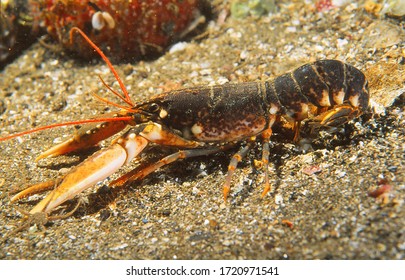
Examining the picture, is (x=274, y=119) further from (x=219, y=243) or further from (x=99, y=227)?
(x=99, y=227)

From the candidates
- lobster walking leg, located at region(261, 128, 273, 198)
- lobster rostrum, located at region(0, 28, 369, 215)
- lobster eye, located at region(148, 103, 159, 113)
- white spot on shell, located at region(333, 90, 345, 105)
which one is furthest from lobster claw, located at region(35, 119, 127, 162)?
white spot on shell, located at region(333, 90, 345, 105)

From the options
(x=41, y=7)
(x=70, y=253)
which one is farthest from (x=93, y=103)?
(x=70, y=253)

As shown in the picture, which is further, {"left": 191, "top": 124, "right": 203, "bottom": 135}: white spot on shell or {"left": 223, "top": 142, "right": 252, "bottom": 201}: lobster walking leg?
{"left": 191, "top": 124, "right": 203, "bottom": 135}: white spot on shell

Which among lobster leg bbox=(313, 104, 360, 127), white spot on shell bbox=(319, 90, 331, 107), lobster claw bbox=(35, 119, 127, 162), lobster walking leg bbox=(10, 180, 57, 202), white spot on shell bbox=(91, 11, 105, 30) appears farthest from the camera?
white spot on shell bbox=(91, 11, 105, 30)

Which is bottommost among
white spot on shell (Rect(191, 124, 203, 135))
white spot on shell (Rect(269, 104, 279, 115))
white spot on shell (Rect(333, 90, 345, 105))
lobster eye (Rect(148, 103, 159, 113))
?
white spot on shell (Rect(333, 90, 345, 105))

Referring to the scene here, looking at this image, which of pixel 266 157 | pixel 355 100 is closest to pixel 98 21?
pixel 266 157

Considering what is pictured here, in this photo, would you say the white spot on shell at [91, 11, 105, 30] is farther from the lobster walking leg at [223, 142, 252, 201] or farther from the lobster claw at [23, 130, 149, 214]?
the lobster walking leg at [223, 142, 252, 201]

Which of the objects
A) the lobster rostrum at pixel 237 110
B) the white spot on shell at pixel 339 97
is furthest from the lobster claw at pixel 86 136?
the white spot on shell at pixel 339 97
